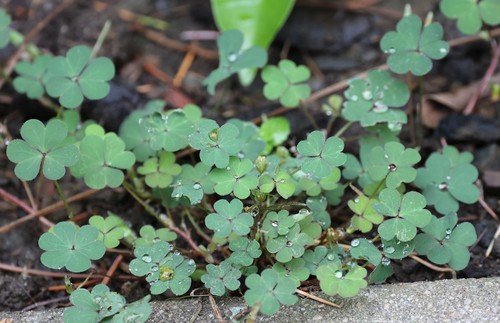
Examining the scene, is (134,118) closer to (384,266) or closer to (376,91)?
(376,91)

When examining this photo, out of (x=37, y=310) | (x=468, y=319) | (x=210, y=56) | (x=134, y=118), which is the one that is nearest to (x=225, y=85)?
(x=210, y=56)

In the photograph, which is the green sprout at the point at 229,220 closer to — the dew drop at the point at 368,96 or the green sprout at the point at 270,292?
the green sprout at the point at 270,292

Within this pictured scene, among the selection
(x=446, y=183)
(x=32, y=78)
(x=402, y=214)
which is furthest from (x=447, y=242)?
(x=32, y=78)

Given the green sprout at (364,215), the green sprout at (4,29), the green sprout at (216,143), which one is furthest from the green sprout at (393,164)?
the green sprout at (4,29)

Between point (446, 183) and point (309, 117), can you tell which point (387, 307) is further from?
point (309, 117)

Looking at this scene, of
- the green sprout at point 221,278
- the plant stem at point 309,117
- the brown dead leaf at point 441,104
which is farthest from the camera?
the brown dead leaf at point 441,104

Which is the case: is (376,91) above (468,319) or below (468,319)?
above

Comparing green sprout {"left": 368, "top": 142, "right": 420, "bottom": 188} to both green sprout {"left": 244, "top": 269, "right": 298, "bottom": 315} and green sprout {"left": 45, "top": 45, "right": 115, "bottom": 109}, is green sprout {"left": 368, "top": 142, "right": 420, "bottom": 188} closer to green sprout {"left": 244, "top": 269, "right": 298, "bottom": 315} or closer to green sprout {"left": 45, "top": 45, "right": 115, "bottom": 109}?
green sprout {"left": 244, "top": 269, "right": 298, "bottom": 315}
